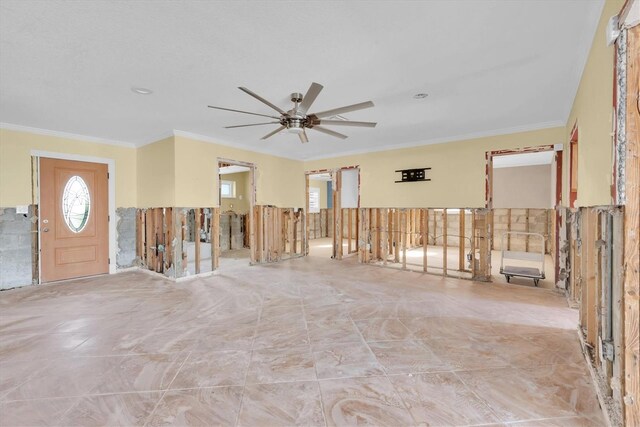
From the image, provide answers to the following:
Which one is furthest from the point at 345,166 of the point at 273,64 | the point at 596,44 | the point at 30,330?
the point at 30,330

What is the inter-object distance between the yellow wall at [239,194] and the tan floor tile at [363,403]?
7735 mm

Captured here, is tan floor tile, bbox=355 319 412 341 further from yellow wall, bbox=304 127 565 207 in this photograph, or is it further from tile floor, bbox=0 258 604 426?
yellow wall, bbox=304 127 565 207

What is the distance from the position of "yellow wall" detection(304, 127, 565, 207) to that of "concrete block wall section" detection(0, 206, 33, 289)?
6.02 metres

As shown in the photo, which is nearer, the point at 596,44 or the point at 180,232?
the point at 596,44

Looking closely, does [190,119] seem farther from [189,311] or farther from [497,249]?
[497,249]

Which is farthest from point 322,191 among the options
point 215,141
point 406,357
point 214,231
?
point 406,357

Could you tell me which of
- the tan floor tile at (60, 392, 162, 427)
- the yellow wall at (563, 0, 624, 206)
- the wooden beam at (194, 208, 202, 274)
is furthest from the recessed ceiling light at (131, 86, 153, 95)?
the yellow wall at (563, 0, 624, 206)

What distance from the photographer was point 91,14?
2.01 m

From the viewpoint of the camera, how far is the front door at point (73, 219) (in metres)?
4.79

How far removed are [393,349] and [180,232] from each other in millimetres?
4084

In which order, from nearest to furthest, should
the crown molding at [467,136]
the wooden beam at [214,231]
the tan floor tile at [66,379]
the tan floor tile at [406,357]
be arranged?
the tan floor tile at [66,379]
the tan floor tile at [406,357]
the crown molding at [467,136]
the wooden beam at [214,231]

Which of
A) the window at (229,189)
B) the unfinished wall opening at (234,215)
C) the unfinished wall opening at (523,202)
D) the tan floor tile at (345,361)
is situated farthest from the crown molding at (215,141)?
the unfinished wall opening at (523,202)

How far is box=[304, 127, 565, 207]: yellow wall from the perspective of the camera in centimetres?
498

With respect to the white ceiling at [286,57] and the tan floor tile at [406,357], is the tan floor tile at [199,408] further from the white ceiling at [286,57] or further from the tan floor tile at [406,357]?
the white ceiling at [286,57]
